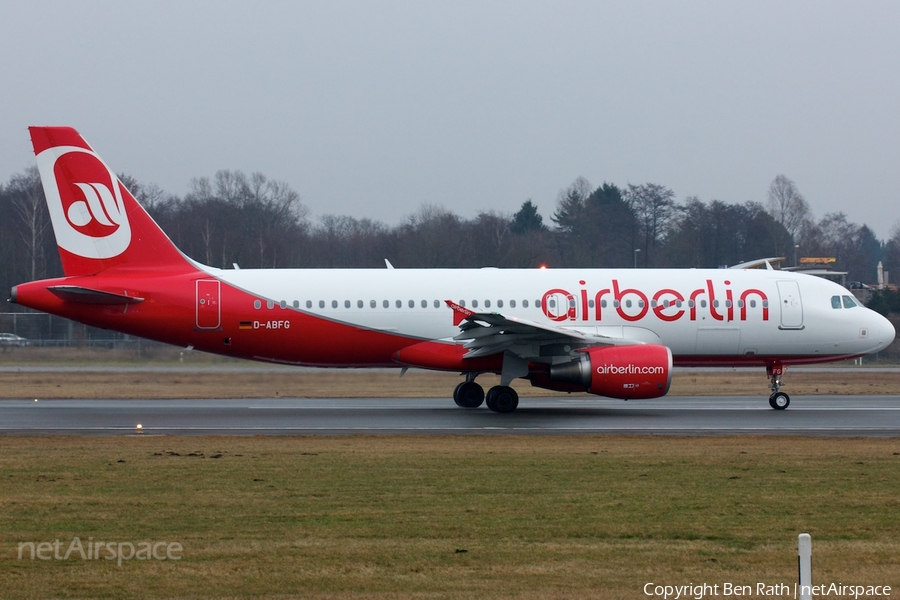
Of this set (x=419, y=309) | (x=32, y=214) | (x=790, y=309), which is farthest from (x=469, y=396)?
(x=32, y=214)

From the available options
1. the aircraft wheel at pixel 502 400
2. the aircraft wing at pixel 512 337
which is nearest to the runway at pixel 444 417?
the aircraft wheel at pixel 502 400

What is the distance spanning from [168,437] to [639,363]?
930 cm

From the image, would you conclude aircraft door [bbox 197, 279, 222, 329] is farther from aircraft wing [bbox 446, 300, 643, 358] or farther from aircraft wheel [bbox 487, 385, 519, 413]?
aircraft wheel [bbox 487, 385, 519, 413]

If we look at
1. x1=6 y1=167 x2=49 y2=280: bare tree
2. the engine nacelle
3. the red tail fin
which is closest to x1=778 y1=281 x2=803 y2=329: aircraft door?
the engine nacelle

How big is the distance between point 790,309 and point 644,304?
11.8 feet

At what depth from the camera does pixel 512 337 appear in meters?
22.0

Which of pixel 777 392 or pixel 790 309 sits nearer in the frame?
pixel 777 392

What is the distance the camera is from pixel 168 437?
1742 centimetres

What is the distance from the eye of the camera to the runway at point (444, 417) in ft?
61.1

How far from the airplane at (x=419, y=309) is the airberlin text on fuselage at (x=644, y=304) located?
0.03 metres

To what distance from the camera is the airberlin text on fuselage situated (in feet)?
78.5

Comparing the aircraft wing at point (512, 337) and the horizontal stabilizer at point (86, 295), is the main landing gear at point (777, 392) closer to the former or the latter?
the aircraft wing at point (512, 337)

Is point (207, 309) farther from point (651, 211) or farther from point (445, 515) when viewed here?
point (651, 211)

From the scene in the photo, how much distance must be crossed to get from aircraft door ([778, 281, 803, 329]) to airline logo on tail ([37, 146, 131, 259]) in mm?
15140
